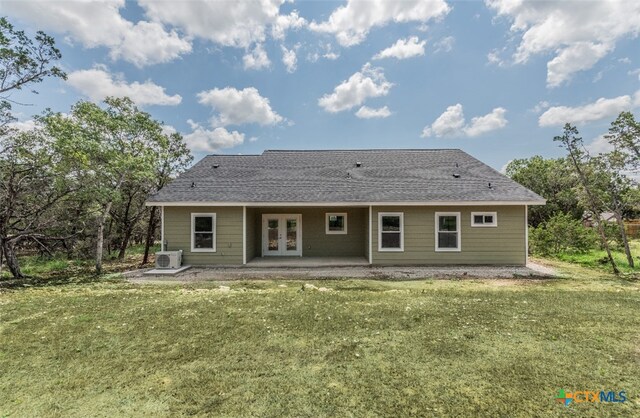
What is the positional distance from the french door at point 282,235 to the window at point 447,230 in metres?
5.50

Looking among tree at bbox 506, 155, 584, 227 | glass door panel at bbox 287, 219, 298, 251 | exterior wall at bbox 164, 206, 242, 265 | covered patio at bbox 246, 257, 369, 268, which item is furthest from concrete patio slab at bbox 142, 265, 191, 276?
tree at bbox 506, 155, 584, 227

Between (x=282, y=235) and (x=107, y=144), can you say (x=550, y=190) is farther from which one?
(x=107, y=144)

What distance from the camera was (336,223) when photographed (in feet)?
42.8

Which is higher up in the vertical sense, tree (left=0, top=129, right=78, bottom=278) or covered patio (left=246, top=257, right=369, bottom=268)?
tree (left=0, top=129, right=78, bottom=278)

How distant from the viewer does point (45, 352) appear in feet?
13.0

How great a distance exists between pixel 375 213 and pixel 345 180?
226 centimetres

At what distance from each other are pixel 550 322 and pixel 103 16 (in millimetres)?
14451

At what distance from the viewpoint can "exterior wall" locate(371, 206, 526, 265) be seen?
1088cm

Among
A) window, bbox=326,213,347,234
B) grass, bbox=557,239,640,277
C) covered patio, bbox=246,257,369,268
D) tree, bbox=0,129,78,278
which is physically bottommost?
covered patio, bbox=246,257,369,268

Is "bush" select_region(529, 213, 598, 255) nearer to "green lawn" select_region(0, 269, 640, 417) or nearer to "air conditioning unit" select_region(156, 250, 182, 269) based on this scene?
"green lawn" select_region(0, 269, 640, 417)

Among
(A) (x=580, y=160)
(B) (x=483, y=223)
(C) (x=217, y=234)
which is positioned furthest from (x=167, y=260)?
(A) (x=580, y=160)

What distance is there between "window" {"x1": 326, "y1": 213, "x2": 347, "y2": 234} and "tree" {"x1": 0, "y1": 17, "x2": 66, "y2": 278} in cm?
910

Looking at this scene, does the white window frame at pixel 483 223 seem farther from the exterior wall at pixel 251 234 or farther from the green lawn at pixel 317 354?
the exterior wall at pixel 251 234

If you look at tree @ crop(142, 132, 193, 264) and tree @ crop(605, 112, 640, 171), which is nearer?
tree @ crop(605, 112, 640, 171)
